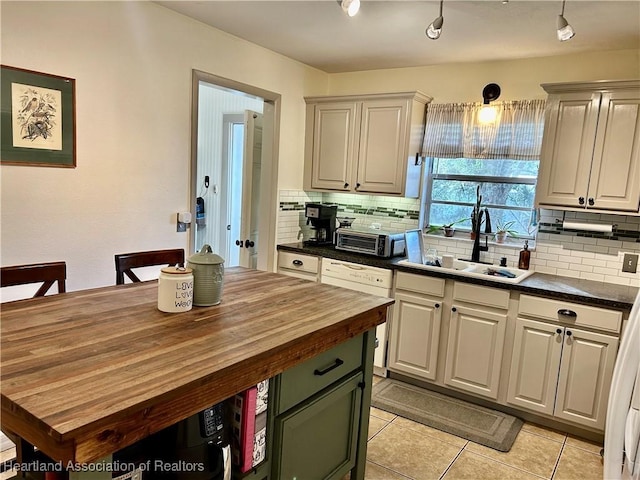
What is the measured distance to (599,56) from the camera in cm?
309

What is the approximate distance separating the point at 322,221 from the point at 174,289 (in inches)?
96.3

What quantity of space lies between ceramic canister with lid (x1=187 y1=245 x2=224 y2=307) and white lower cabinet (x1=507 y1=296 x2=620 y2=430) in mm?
2022

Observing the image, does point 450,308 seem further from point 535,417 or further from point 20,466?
point 20,466

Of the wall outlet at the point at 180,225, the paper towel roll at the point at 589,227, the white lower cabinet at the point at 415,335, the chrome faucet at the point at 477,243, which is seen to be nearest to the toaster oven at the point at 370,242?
the white lower cabinet at the point at 415,335

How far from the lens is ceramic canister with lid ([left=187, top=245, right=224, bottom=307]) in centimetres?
174

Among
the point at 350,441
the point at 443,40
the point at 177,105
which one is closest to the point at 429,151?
the point at 443,40

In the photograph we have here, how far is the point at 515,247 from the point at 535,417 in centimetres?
120

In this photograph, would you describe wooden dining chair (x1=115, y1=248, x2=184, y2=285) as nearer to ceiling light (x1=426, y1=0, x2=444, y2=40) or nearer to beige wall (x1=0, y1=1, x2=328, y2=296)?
beige wall (x1=0, y1=1, x2=328, y2=296)

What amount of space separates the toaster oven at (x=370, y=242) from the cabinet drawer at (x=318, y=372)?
158 cm

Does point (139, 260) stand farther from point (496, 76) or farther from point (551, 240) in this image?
point (496, 76)

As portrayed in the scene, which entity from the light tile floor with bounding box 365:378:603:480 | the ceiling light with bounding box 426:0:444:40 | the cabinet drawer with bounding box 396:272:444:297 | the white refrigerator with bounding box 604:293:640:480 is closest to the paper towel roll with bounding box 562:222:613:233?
the cabinet drawer with bounding box 396:272:444:297

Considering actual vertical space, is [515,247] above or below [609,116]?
below

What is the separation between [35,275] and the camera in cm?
191

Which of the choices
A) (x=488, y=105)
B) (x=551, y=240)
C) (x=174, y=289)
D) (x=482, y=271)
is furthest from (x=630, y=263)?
(x=174, y=289)
